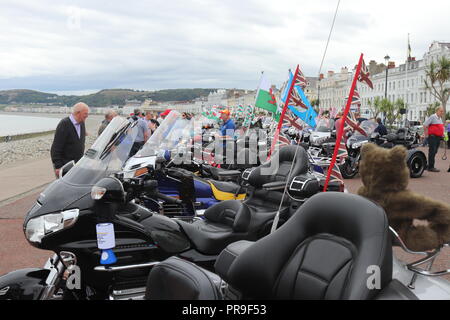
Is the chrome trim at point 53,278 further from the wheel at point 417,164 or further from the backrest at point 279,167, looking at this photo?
the wheel at point 417,164

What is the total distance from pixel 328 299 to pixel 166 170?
4.03 meters

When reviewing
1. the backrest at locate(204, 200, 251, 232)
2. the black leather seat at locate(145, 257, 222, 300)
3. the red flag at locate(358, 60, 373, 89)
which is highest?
the red flag at locate(358, 60, 373, 89)

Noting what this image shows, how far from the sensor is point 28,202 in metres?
8.52

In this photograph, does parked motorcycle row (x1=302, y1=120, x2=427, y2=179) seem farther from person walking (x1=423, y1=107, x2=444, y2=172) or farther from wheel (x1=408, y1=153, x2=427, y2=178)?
person walking (x1=423, y1=107, x2=444, y2=172)

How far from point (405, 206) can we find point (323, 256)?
638 mm

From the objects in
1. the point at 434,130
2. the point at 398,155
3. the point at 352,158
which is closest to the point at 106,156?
the point at 398,155

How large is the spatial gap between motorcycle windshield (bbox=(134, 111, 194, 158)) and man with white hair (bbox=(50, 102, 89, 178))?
1266 mm

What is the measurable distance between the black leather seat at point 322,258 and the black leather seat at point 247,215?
46.1 inches

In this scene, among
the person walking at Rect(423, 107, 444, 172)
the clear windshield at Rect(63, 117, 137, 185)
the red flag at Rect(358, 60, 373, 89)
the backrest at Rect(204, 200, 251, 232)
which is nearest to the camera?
the clear windshield at Rect(63, 117, 137, 185)

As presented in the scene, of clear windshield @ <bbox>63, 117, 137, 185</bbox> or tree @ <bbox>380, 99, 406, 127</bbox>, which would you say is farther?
tree @ <bbox>380, 99, 406, 127</bbox>

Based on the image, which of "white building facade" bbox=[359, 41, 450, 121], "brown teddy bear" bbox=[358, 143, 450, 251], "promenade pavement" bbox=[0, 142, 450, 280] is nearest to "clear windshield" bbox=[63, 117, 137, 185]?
"promenade pavement" bbox=[0, 142, 450, 280]

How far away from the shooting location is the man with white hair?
6242 mm

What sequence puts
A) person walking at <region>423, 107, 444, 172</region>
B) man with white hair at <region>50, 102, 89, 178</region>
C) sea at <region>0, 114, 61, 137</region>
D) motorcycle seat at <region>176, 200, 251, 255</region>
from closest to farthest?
motorcycle seat at <region>176, 200, 251, 255</region> → man with white hair at <region>50, 102, 89, 178</region> → person walking at <region>423, 107, 444, 172</region> → sea at <region>0, 114, 61, 137</region>

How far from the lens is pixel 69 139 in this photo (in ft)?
20.7
